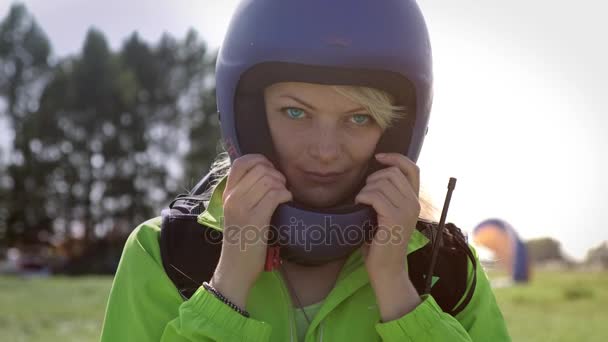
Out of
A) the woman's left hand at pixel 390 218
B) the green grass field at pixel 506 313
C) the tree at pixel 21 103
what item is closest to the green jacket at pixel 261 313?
the woman's left hand at pixel 390 218

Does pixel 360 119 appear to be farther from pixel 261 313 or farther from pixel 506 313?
pixel 506 313

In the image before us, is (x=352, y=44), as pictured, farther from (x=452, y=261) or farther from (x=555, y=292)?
(x=555, y=292)

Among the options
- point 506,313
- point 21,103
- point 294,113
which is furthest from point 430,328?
point 21,103

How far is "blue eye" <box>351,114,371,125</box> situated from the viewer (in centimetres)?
228

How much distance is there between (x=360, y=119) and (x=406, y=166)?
0.73 feet

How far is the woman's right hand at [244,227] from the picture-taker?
209 cm

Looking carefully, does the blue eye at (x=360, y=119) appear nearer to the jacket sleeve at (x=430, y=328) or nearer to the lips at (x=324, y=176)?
the lips at (x=324, y=176)

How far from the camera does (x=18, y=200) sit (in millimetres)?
30000

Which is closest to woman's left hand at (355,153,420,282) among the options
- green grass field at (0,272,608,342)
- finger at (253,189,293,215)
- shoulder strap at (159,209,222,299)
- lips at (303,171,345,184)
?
lips at (303,171,345,184)

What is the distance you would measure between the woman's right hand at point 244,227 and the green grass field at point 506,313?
593 cm

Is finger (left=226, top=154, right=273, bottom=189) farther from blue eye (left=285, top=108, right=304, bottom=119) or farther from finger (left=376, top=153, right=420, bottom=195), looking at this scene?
finger (left=376, top=153, right=420, bottom=195)

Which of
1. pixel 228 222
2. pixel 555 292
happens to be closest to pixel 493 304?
pixel 228 222

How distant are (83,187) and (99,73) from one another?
16.9ft

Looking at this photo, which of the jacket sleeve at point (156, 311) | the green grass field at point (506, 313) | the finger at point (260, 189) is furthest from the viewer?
the green grass field at point (506, 313)
